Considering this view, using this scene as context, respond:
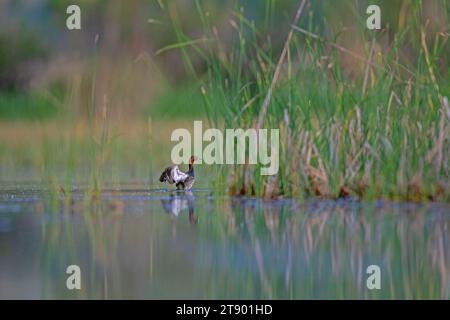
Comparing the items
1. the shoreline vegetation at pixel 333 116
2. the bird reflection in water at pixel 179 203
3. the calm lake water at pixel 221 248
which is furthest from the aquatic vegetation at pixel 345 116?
the bird reflection in water at pixel 179 203

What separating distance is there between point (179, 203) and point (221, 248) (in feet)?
4.22

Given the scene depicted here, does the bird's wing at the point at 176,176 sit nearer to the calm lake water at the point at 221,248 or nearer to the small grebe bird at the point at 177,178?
the small grebe bird at the point at 177,178

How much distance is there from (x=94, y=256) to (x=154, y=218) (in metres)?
0.81

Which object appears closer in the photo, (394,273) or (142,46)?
(394,273)

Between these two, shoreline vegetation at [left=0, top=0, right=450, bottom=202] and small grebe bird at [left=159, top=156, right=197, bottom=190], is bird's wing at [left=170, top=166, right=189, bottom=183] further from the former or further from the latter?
shoreline vegetation at [left=0, top=0, right=450, bottom=202]

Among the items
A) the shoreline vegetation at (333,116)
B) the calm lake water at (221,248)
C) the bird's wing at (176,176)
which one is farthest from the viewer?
the bird's wing at (176,176)

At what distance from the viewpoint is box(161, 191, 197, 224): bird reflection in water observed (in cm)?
523

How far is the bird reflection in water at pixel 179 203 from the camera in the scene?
17.2 ft

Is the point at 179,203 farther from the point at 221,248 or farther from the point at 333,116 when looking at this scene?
the point at 221,248

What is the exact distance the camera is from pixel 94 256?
426cm

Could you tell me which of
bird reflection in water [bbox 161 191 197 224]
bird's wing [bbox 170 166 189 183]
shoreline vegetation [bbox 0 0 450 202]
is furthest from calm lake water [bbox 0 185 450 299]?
bird's wing [bbox 170 166 189 183]

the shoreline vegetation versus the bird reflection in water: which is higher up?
the shoreline vegetation

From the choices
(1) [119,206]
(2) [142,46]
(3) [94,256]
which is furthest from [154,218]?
(2) [142,46]
